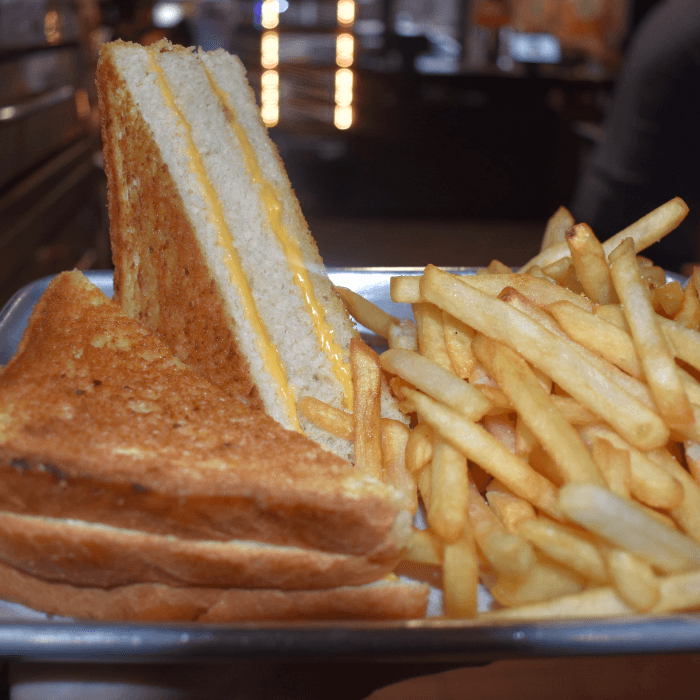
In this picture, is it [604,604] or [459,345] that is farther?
[459,345]

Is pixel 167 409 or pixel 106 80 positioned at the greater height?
pixel 106 80

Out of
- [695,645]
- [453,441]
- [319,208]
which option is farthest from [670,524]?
[319,208]

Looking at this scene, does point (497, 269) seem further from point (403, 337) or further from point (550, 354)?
point (550, 354)

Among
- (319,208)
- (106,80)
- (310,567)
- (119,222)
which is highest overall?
(106,80)

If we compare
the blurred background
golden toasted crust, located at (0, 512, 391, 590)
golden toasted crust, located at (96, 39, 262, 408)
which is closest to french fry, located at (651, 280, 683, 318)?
golden toasted crust, located at (0, 512, 391, 590)

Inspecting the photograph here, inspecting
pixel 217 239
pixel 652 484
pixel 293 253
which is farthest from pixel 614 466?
pixel 217 239

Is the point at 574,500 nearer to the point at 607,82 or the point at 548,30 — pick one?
the point at 607,82

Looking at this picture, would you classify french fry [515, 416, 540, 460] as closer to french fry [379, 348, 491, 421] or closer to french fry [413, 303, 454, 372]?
french fry [379, 348, 491, 421]
